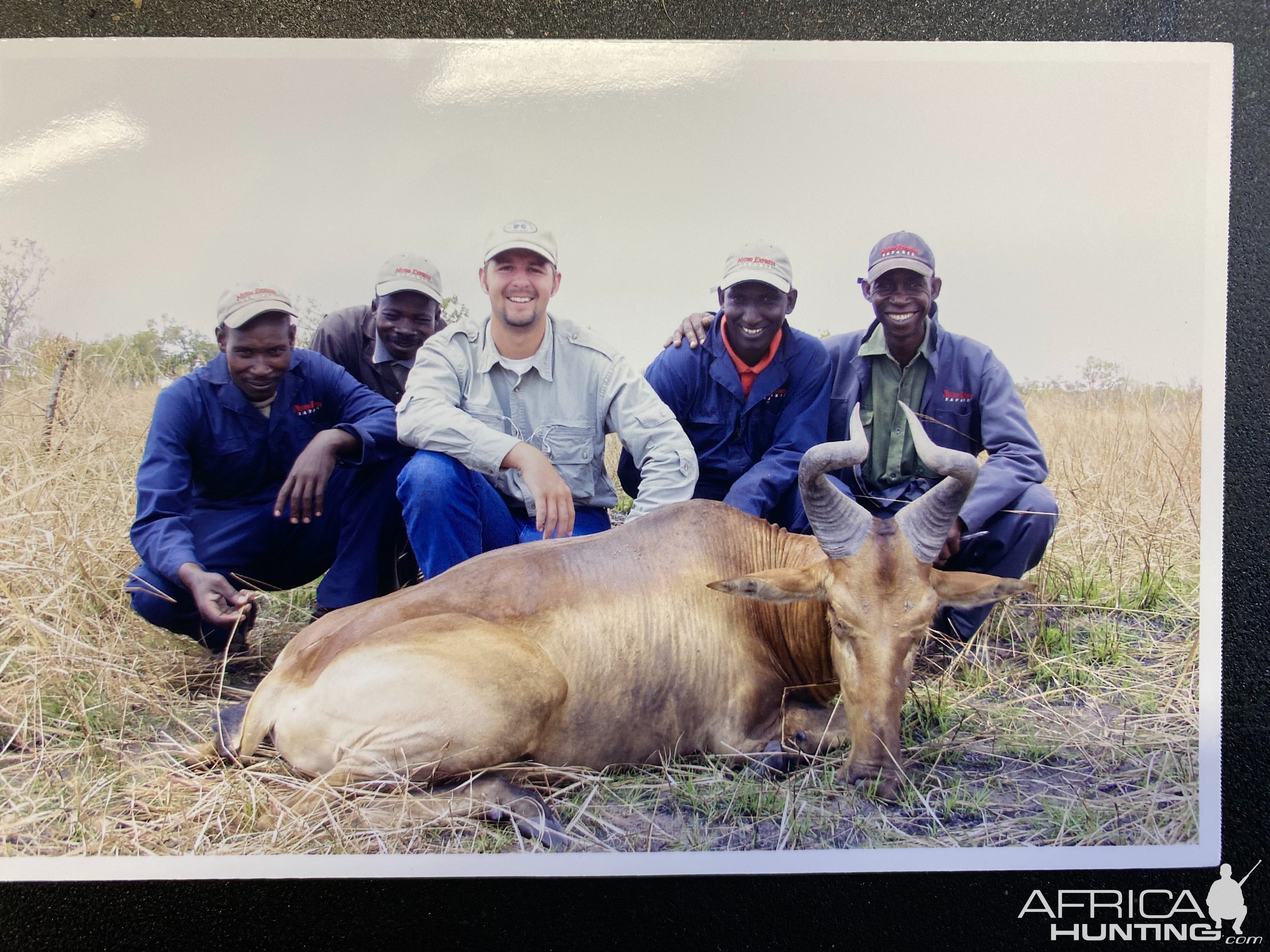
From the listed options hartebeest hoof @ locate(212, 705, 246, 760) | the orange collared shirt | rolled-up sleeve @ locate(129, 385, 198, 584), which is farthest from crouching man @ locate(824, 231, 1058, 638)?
rolled-up sleeve @ locate(129, 385, 198, 584)

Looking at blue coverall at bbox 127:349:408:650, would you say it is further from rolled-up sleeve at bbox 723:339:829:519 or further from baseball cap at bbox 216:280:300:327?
rolled-up sleeve at bbox 723:339:829:519

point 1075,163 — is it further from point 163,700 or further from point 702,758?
point 163,700

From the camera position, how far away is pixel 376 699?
9.06ft

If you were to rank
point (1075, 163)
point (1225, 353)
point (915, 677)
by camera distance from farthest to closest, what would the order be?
1. point (1225, 353)
2. point (1075, 163)
3. point (915, 677)

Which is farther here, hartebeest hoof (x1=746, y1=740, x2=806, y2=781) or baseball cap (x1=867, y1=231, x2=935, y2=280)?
baseball cap (x1=867, y1=231, x2=935, y2=280)

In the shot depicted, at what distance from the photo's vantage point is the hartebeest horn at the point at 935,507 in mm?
2930

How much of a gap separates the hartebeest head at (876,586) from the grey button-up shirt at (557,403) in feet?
2.10

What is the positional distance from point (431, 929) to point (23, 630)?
2.00m

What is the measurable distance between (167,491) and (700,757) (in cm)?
234

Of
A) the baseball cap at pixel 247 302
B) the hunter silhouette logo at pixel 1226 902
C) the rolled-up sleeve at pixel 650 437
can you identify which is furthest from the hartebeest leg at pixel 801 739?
the baseball cap at pixel 247 302

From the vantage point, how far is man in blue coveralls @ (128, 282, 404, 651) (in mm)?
3338

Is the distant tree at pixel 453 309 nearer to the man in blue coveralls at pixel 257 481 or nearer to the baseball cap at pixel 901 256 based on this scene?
the man in blue coveralls at pixel 257 481

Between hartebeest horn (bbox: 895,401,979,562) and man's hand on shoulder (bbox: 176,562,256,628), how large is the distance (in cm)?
254

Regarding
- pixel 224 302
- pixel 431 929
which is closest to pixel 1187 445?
pixel 431 929
